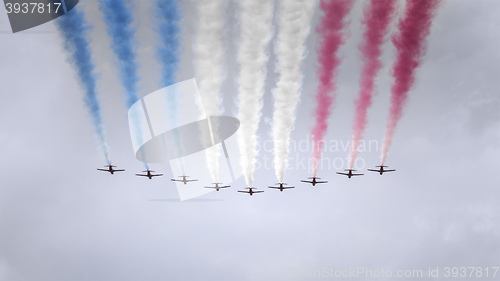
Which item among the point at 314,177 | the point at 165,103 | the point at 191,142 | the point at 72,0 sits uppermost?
the point at 72,0

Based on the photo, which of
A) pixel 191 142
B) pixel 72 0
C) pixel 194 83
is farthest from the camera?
pixel 191 142

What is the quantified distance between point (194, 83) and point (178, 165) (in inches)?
371

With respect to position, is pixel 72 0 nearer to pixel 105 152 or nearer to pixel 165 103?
pixel 165 103

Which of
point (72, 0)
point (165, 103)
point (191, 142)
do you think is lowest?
point (191, 142)

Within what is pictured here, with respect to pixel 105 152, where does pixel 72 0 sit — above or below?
above

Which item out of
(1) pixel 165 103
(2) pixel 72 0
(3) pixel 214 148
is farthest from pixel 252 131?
(2) pixel 72 0

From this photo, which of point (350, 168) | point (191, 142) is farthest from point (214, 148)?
point (350, 168)

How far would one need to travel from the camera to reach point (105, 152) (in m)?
40.0

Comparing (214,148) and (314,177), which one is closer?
(214,148)

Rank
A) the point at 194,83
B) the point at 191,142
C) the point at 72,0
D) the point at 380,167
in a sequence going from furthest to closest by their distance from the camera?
1. the point at 380,167
2. the point at 191,142
3. the point at 194,83
4. the point at 72,0

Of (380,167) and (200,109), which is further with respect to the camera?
(380,167)

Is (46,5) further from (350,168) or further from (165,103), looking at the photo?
(350,168)

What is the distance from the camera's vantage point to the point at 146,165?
1750 inches

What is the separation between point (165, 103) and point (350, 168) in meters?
16.7
